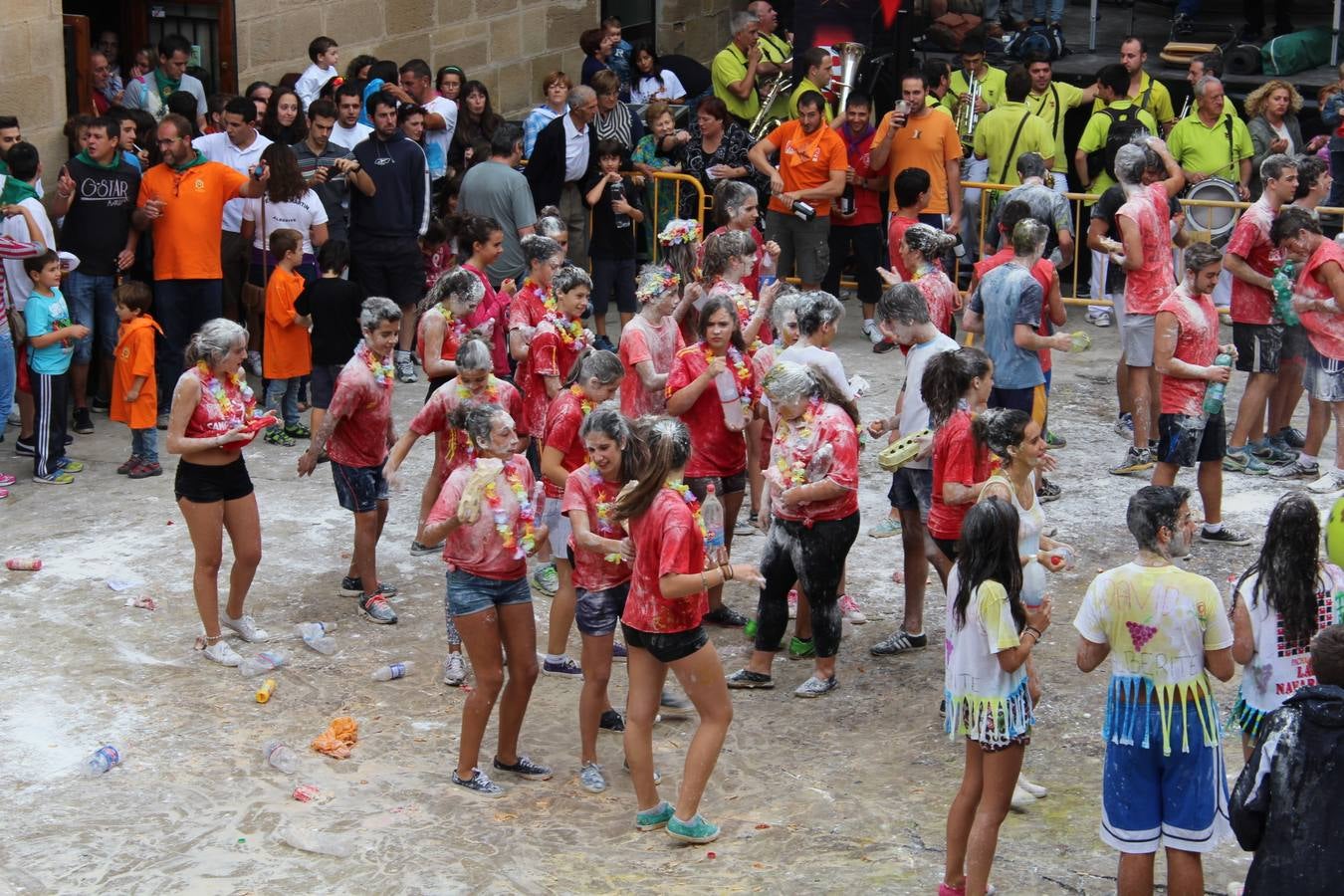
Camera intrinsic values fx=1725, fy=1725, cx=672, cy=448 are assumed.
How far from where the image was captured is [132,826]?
672 cm

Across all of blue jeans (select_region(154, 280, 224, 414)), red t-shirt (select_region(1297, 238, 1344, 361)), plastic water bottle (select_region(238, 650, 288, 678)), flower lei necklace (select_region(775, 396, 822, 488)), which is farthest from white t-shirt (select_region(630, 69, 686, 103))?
plastic water bottle (select_region(238, 650, 288, 678))

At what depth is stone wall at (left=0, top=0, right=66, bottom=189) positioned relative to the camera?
12.0 m

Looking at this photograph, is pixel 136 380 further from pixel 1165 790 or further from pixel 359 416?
pixel 1165 790

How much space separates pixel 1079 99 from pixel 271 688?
9287mm

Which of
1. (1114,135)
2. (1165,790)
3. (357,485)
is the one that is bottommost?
(1165,790)

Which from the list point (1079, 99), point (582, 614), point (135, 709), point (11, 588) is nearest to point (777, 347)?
point (582, 614)

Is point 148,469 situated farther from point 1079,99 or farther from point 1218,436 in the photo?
point 1079,99

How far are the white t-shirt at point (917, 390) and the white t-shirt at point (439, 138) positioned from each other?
623cm

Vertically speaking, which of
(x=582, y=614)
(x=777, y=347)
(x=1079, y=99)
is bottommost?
(x=582, y=614)

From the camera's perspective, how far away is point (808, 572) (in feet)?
25.6

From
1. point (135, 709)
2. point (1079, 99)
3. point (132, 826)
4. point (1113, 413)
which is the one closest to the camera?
point (132, 826)

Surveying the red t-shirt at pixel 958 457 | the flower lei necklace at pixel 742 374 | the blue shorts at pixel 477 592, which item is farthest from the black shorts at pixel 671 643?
the flower lei necklace at pixel 742 374

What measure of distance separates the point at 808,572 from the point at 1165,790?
8.01 ft

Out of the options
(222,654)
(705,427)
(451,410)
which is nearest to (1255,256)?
(705,427)
